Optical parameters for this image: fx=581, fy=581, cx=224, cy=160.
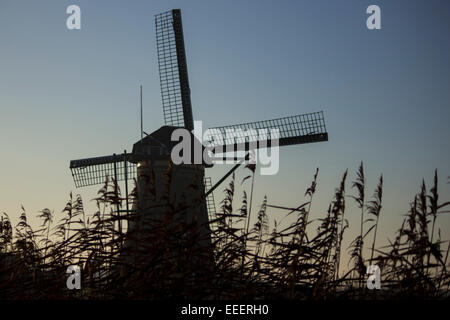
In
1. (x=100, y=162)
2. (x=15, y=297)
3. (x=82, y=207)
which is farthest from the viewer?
(x=100, y=162)

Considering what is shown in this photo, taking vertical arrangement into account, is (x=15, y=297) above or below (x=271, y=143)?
below

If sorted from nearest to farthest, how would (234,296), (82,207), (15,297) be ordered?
(234,296) → (15,297) → (82,207)

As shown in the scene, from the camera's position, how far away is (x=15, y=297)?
409 centimetres

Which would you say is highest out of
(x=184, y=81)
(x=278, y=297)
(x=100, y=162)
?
(x=184, y=81)

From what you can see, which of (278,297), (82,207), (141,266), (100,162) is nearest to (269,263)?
(278,297)

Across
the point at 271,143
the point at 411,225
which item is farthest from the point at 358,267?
the point at 271,143

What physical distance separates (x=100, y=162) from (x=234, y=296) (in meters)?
21.2

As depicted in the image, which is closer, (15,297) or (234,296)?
(234,296)

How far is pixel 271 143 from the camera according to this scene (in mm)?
22766
